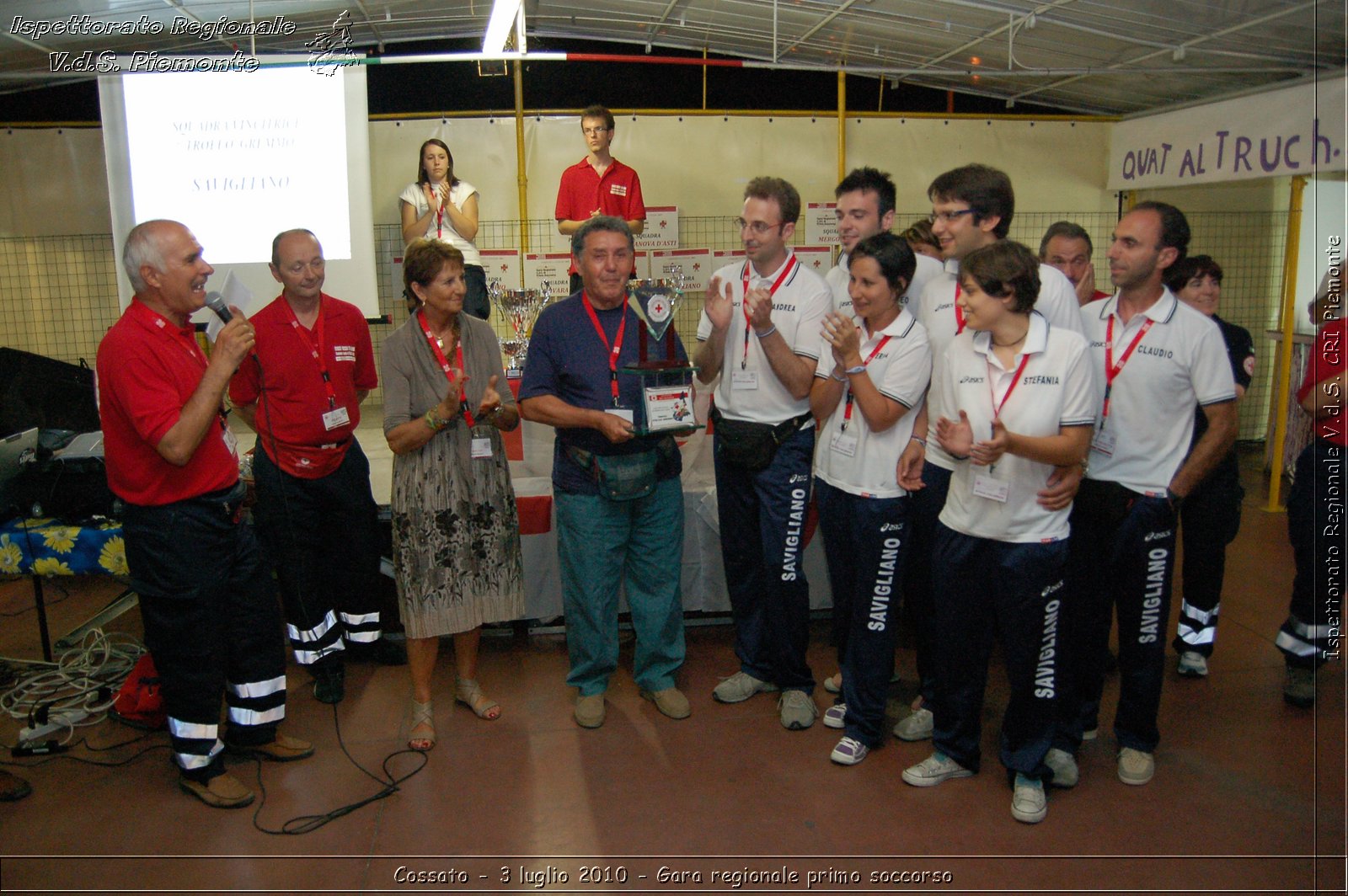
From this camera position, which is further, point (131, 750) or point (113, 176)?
point (113, 176)

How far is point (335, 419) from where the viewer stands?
330 cm

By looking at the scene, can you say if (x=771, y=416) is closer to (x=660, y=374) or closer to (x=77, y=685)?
(x=660, y=374)

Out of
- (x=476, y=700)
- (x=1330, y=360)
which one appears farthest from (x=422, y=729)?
(x=1330, y=360)

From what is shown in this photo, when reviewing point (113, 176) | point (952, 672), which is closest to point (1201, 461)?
point (952, 672)

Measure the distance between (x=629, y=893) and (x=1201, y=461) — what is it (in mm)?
1994

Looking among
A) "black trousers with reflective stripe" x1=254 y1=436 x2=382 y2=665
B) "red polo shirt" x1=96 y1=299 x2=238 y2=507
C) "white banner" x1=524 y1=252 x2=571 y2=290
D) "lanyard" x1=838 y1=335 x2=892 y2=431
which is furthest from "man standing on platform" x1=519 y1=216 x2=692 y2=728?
"white banner" x1=524 y1=252 x2=571 y2=290

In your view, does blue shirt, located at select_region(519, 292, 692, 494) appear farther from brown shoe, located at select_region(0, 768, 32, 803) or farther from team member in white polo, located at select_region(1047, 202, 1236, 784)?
brown shoe, located at select_region(0, 768, 32, 803)

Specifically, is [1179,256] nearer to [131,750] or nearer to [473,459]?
[473,459]

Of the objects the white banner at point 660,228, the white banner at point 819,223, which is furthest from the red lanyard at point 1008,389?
the white banner at point 819,223

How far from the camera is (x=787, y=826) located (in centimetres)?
255

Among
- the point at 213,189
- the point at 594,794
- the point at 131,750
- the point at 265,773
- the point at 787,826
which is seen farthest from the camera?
the point at 213,189

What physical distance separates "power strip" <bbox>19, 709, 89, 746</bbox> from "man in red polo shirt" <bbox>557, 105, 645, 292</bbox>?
324cm

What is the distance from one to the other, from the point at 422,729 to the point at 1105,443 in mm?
2386

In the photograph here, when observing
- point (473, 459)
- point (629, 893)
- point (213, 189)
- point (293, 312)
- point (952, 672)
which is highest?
point (213, 189)
